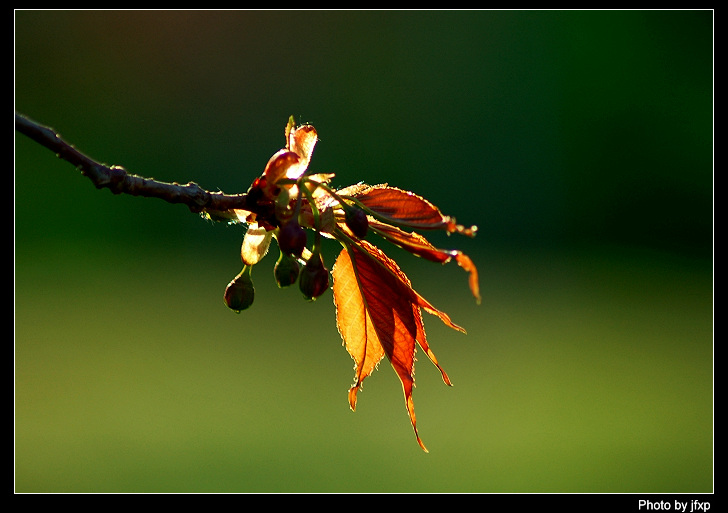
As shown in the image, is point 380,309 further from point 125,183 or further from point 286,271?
point 125,183

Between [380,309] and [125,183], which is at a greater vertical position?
[125,183]

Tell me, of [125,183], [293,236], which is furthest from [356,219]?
[125,183]

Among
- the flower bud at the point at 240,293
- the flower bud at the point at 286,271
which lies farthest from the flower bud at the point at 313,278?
the flower bud at the point at 240,293

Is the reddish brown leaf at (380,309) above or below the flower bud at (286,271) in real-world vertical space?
below

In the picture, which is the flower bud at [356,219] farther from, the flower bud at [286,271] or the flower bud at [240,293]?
the flower bud at [240,293]

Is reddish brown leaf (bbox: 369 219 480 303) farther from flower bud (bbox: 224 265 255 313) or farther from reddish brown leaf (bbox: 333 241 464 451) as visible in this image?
flower bud (bbox: 224 265 255 313)

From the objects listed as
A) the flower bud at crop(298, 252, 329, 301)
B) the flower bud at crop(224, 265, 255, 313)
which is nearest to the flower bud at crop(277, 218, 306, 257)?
the flower bud at crop(298, 252, 329, 301)
